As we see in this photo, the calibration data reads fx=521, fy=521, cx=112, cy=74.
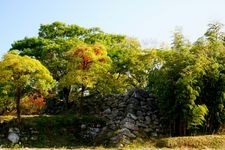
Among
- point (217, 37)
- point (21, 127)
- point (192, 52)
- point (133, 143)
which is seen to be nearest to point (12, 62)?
point (21, 127)

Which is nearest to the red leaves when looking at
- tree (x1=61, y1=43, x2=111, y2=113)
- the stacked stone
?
tree (x1=61, y1=43, x2=111, y2=113)

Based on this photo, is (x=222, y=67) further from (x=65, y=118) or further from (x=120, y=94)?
(x=65, y=118)

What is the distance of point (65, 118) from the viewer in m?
31.2

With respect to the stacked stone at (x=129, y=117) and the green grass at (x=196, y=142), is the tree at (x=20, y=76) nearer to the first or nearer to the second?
the stacked stone at (x=129, y=117)

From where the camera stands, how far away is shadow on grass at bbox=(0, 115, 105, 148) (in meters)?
28.7

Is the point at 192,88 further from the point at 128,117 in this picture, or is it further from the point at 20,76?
the point at 20,76

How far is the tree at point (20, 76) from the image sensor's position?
28.9 meters

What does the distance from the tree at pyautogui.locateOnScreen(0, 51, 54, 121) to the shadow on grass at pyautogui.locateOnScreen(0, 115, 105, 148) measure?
1.73 meters

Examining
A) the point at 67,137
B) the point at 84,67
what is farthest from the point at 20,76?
the point at 67,137

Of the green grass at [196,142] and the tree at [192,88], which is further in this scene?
the tree at [192,88]

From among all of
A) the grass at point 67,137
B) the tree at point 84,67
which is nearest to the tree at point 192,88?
the grass at point 67,137

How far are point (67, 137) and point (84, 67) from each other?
4.38 m

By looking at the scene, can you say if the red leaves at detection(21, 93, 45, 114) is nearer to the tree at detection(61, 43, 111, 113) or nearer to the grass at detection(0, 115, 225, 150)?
the grass at detection(0, 115, 225, 150)

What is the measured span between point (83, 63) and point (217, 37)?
335 inches
